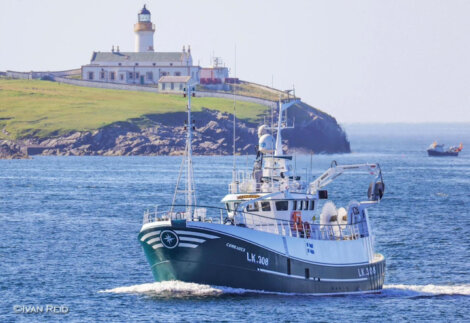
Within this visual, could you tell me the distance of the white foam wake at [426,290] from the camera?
58.6 metres

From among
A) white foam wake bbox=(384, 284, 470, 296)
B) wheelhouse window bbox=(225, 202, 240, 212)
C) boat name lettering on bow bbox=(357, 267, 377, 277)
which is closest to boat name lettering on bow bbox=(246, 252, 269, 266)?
wheelhouse window bbox=(225, 202, 240, 212)

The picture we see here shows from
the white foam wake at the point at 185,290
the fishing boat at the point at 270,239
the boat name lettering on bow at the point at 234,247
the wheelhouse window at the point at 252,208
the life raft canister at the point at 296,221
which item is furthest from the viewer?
the wheelhouse window at the point at 252,208

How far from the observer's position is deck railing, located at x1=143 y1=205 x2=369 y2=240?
54.8 m

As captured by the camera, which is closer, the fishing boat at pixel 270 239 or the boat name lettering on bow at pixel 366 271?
the fishing boat at pixel 270 239

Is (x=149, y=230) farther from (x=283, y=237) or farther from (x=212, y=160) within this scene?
(x=212, y=160)

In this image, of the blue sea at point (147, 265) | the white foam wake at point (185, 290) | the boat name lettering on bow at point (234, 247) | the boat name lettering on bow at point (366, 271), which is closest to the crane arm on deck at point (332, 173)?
the blue sea at point (147, 265)

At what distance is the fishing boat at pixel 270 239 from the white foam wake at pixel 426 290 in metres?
1.04

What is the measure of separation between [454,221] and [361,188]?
41410 mm

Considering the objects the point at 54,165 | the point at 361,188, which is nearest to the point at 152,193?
the point at 361,188

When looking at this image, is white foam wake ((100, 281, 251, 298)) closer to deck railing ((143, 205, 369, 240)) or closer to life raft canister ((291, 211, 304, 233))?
deck railing ((143, 205, 369, 240))

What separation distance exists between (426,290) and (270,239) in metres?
10.7

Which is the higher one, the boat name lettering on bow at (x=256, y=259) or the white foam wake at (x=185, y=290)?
the boat name lettering on bow at (x=256, y=259)

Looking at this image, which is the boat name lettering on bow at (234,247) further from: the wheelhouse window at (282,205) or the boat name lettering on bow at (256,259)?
the wheelhouse window at (282,205)

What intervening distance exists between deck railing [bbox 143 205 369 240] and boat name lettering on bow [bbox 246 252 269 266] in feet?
8.06
